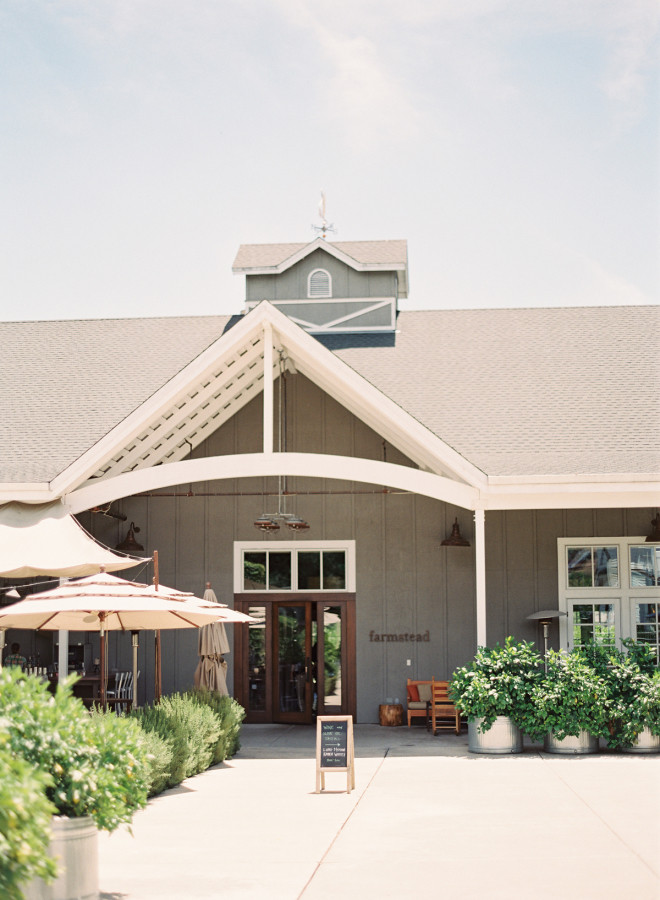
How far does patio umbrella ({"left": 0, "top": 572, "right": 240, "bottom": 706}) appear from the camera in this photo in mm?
10609

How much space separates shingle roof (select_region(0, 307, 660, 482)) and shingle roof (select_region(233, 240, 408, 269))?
130 centimetres

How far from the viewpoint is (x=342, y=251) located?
2231cm

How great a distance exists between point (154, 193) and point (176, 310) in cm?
1281

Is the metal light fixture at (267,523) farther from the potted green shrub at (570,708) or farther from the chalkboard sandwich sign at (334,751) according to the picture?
the chalkboard sandwich sign at (334,751)

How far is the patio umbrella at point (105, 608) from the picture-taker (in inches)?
418

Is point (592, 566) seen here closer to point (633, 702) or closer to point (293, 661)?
point (633, 702)

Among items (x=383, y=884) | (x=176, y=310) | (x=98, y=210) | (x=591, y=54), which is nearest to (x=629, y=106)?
(x=591, y=54)

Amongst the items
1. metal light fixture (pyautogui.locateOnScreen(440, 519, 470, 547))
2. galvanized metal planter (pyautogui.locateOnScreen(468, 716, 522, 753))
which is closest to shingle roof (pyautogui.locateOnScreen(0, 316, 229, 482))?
metal light fixture (pyautogui.locateOnScreen(440, 519, 470, 547))

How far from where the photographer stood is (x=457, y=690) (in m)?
14.0

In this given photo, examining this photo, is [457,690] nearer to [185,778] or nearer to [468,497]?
[468,497]

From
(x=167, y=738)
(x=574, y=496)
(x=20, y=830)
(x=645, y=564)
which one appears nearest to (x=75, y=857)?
(x=20, y=830)

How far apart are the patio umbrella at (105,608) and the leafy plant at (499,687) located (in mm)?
3682

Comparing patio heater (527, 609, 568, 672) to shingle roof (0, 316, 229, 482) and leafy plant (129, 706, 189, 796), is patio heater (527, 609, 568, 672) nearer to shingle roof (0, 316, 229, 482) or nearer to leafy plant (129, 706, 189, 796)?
leafy plant (129, 706, 189, 796)

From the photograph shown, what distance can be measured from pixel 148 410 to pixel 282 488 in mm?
4285
